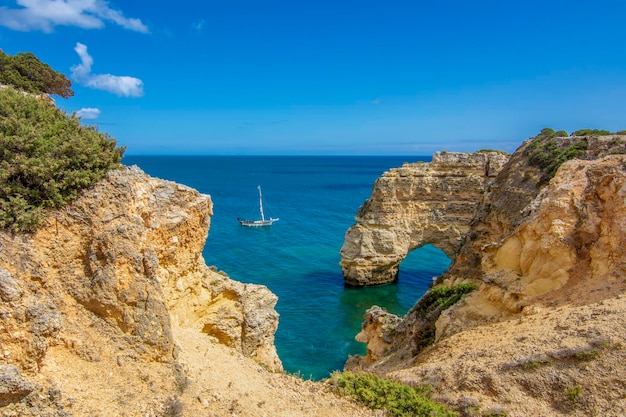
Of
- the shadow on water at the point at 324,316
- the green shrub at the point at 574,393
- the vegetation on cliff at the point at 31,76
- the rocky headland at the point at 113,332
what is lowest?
the shadow on water at the point at 324,316

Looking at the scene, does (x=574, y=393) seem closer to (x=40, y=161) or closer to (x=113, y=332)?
(x=113, y=332)

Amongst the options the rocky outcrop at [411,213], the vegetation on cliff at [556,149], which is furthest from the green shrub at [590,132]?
the rocky outcrop at [411,213]

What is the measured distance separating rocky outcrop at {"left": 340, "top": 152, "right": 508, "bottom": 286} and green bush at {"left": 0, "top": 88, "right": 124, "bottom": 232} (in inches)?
1183

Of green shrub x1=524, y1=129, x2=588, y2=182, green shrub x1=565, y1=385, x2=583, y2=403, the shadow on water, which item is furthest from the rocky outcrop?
green shrub x1=565, y1=385, x2=583, y2=403

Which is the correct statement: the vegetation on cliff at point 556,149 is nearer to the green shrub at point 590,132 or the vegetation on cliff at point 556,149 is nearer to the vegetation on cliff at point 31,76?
the green shrub at point 590,132

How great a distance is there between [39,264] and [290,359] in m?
18.8

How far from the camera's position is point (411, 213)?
40.5 metres

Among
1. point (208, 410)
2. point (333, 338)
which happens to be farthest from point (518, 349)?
point (333, 338)

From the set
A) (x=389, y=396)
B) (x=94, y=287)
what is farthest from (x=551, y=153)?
(x=94, y=287)

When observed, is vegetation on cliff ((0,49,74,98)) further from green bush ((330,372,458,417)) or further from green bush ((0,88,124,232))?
green bush ((330,372,458,417))

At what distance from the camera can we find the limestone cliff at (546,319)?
10.1 metres

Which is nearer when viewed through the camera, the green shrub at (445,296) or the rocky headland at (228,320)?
the rocky headland at (228,320)

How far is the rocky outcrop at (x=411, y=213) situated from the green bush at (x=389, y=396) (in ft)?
91.5

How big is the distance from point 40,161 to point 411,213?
34416 millimetres
